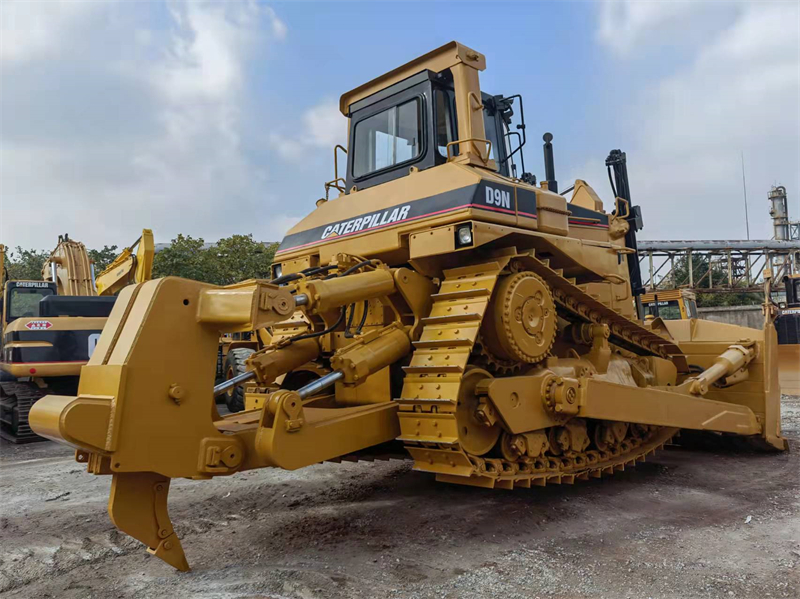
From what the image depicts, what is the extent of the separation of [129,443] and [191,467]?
16.7 inches

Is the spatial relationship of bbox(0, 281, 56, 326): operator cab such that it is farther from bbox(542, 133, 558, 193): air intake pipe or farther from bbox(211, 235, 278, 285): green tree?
bbox(211, 235, 278, 285): green tree

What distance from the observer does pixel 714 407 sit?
6.67 m

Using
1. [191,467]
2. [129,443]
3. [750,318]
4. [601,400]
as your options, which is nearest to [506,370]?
[601,400]

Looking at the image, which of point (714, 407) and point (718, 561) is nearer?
point (718, 561)

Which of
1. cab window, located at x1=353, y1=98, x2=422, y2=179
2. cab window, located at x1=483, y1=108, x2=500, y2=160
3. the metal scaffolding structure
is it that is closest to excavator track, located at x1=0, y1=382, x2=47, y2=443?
cab window, located at x1=353, y1=98, x2=422, y2=179

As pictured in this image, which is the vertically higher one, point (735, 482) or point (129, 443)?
point (129, 443)

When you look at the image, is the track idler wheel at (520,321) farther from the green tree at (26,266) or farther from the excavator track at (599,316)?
the green tree at (26,266)

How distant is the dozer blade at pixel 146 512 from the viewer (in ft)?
12.7

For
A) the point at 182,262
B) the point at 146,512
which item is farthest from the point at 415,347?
the point at 182,262

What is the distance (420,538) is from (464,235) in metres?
2.20

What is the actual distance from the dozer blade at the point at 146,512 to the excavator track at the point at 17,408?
7818 millimetres

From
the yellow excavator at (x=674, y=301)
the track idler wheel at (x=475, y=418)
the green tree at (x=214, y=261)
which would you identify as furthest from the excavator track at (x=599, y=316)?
the green tree at (x=214, y=261)

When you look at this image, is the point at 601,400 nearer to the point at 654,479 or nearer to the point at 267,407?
the point at 654,479

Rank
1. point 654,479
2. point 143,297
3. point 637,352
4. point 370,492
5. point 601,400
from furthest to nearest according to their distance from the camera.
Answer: point 637,352
point 654,479
point 370,492
point 601,400
point 143,297
